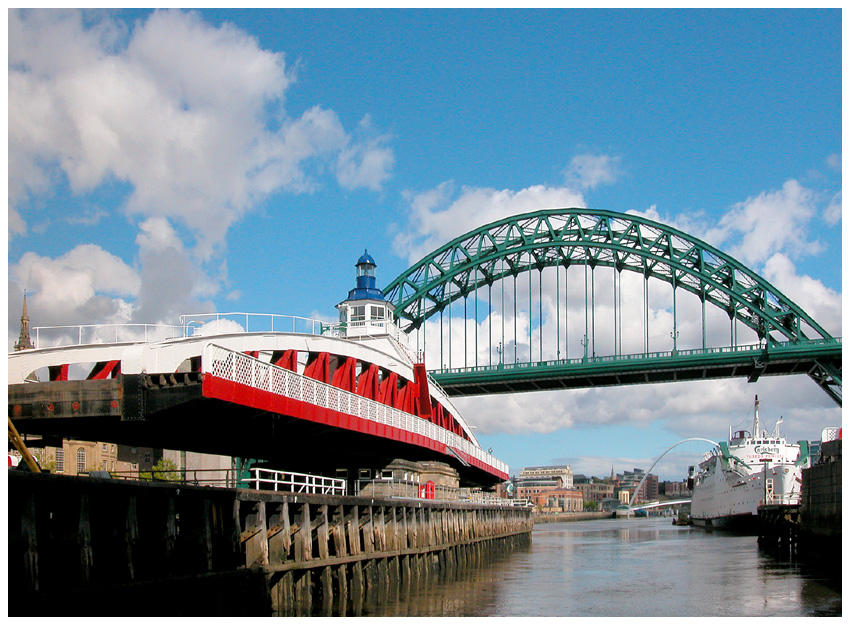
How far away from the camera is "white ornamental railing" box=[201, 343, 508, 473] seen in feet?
98.2

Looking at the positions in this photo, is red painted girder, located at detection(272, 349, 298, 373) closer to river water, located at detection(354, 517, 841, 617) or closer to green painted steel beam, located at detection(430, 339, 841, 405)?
river water, located at detection(354, 517, 841, 617)

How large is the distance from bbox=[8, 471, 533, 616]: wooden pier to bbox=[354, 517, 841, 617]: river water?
2.00 meters

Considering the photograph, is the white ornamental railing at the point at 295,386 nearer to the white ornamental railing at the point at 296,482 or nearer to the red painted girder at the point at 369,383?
the red painted girder at the point at 369,383

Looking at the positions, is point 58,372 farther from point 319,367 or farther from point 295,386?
point 319,367

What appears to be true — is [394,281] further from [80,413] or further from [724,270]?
[80,413]

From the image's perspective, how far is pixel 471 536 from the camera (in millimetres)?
56156

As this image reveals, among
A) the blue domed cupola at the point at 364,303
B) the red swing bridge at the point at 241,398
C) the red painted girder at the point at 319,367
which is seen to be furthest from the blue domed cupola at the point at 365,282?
the red painted girder at the point at 319,367

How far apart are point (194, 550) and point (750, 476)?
82.1 meters

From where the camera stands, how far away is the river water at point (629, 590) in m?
31.9

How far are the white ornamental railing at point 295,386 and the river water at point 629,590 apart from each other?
25.3ft

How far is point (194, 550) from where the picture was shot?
2511 centimetres

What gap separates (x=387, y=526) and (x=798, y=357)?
63.6 metres

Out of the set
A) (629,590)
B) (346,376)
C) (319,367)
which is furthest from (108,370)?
(629,590)

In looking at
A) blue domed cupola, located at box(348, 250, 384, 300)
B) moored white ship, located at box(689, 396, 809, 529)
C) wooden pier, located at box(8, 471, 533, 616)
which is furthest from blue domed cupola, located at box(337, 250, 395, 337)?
moored white ship, located at box(689, 396, 809, 529)
